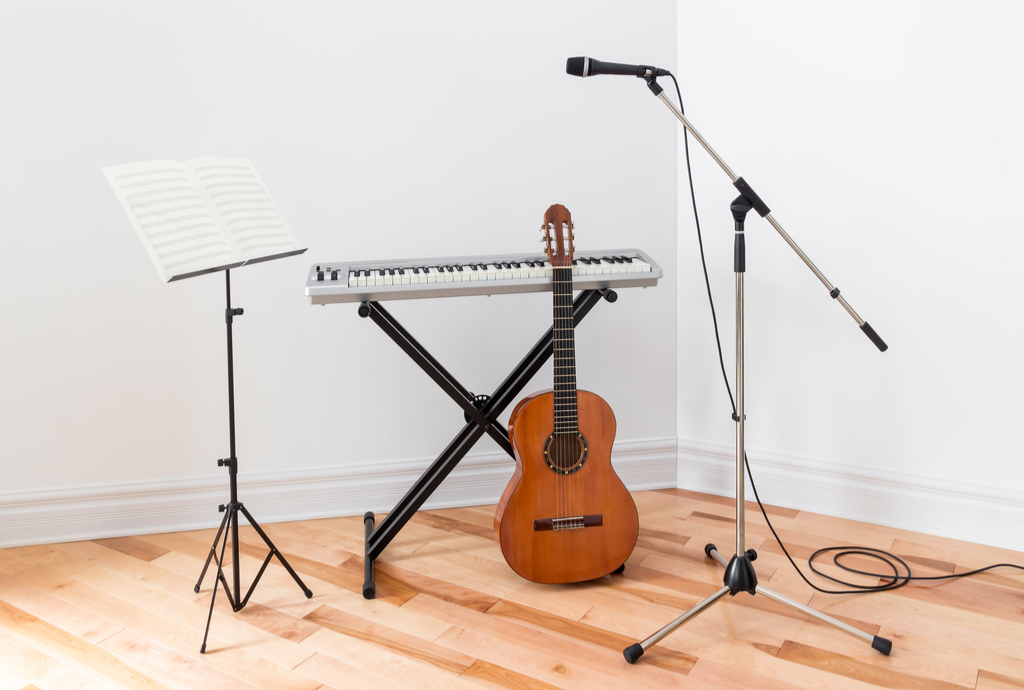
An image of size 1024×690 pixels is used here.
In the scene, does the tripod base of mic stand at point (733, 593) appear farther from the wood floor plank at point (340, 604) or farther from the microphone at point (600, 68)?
the microphone at point (600, 68)

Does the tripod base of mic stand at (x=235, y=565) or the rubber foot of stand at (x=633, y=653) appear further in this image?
the tripod base of mic stand at (x=235, y=565)

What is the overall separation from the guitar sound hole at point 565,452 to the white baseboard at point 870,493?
0.96m

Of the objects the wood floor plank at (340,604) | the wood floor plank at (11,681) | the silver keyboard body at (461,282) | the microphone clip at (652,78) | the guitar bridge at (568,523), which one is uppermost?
the microphone clip at (652,78)

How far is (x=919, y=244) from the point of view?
2297 millimetres

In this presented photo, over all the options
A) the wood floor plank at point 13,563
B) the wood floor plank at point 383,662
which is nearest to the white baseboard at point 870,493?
the wood floor plank at point 383,662

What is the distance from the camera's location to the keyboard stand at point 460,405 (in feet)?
6.84

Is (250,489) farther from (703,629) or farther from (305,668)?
(703,629)

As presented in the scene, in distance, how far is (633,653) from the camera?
165 centimetres

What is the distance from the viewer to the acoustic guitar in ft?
6.48

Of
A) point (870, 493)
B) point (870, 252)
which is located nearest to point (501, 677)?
point (870, 493)

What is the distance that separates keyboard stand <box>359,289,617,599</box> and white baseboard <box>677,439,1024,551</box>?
3.16 feet

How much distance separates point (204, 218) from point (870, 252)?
2.05 meters

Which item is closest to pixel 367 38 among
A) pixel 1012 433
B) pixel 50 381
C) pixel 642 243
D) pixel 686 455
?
pixel 642 243

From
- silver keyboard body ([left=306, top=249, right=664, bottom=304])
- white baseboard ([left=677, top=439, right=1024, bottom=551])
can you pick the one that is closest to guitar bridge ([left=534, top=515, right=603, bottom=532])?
silver keyboard body ([left=306, top=249, right=664, bottom=304])
